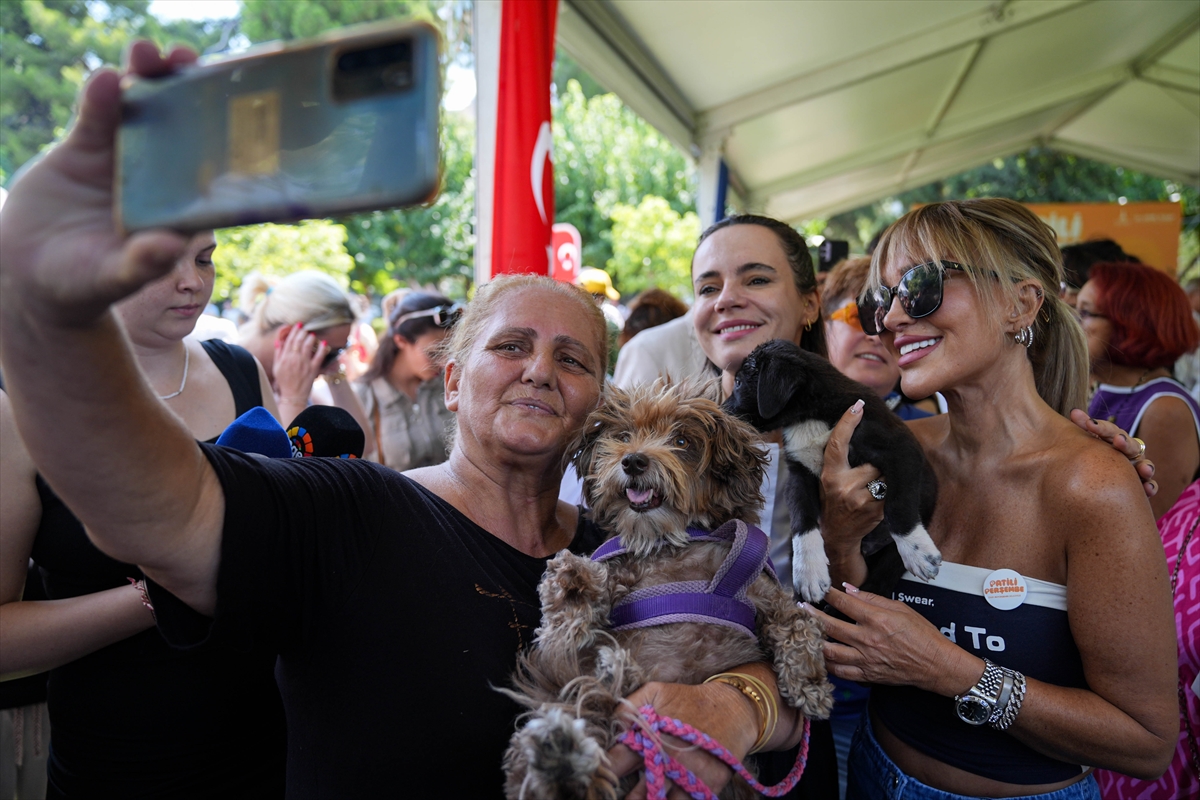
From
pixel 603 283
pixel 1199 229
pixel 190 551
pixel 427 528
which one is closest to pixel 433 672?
pixel 427 528

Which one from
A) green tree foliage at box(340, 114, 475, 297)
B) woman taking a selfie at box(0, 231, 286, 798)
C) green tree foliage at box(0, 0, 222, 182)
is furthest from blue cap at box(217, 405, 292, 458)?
green tree foliage at box(0, 0, 222, 182)

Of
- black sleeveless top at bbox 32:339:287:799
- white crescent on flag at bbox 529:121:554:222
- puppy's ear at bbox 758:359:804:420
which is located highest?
white crescent on flag at bbox 529:121:554:222

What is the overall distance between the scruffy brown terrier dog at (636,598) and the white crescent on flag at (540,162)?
2.04m

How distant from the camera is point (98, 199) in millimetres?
905

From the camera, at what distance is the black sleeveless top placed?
2107 millimetres

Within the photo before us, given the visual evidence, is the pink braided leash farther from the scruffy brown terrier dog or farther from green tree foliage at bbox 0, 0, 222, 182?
green tree foliage at bbox 0, 0, 222, 182

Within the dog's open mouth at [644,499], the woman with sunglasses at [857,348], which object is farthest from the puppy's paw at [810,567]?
the woman with sunglasses at [857,348]

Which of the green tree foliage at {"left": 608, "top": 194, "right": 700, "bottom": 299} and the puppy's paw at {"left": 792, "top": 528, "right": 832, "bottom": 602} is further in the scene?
the green tree foliage at {"left": 608, "top": 194, "right": 700, "bottom": 299}

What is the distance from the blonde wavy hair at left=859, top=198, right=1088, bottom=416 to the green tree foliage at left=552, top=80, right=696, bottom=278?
93.3 feet

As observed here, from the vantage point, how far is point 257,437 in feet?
6.40

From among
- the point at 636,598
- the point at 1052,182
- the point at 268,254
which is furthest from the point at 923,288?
the point at 1052,182

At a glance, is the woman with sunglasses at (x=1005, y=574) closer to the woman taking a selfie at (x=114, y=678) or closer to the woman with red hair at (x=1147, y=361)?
the woman taking a selfie at (x=114, y=678)

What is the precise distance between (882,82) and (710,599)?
10.9 meters

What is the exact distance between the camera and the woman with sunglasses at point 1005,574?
2041mm
